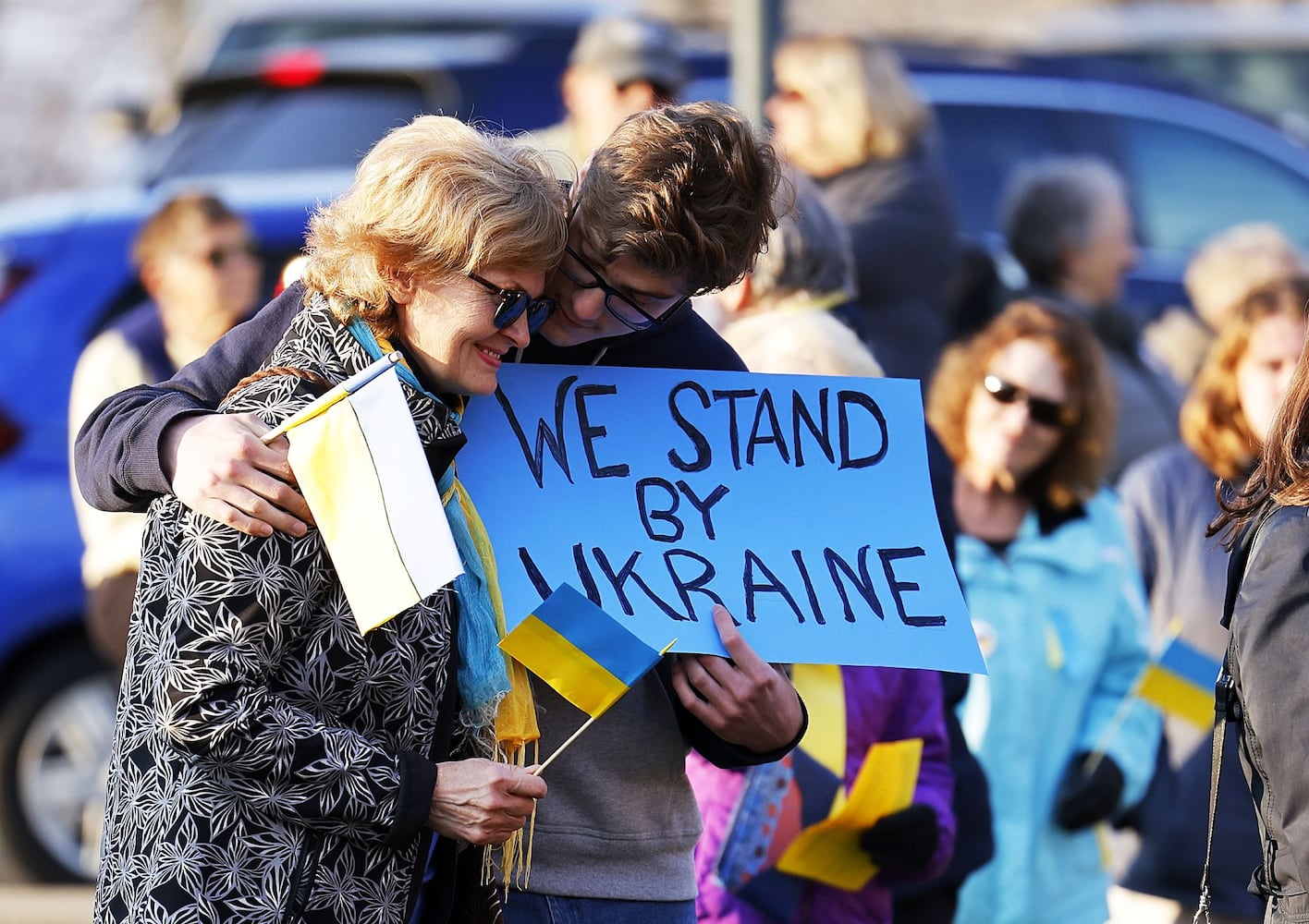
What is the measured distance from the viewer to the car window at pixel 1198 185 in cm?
692

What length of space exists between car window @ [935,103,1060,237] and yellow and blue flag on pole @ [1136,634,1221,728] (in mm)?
3621

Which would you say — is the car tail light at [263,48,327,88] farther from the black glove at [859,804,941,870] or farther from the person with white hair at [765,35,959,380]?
the black glove at [859,804,941,870]

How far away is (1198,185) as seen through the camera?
6965 millimetres

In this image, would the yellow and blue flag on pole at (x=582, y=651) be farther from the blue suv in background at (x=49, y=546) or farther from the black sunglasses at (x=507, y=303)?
the blue suv in background at (x=49, y=546)

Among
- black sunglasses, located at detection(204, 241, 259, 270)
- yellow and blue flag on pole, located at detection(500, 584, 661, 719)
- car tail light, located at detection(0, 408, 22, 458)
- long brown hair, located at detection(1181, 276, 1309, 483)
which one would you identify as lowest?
yellow and blue flag on pole, located at detection(500, 584, 661, 719)

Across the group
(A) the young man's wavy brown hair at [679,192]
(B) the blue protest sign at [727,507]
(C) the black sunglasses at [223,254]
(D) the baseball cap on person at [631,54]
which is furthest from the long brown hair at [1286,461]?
(C) the black sunglasses at [223,254]

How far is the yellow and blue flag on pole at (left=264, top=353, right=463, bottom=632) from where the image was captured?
6.50 feet

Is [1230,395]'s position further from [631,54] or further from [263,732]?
[263,732]

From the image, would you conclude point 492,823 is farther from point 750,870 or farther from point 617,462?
point 750,870

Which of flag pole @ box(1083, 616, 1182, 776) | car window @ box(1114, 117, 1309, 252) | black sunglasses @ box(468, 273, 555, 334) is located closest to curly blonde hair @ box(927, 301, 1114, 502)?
flag pole @ box(1083, 616, 1182, 776)

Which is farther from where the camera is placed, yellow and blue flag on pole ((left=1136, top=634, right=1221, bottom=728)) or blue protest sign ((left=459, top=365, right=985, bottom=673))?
yellow and blue flag on pole ((left=1136, top=634, right=1221, bottom=728))

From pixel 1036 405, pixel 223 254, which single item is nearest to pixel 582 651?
pixel 1036 405

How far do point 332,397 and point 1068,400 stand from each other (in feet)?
8.18

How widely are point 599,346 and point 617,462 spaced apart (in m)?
0.16
